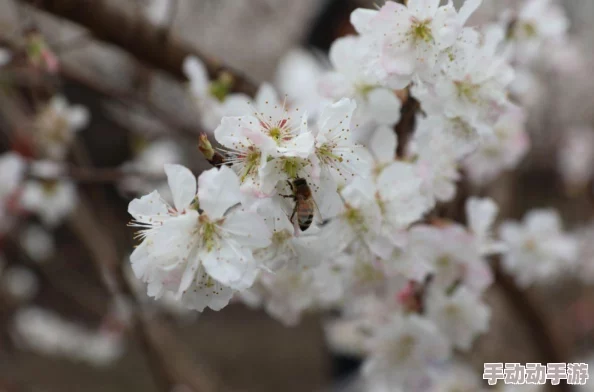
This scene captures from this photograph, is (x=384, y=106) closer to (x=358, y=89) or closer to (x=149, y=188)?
(x=358, y=89)

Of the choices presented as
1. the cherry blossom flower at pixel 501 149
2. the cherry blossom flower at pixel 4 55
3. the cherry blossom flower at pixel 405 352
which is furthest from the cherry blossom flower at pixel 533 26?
the cherry blossom flower at pixel 4 55

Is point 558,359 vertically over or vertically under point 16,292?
under

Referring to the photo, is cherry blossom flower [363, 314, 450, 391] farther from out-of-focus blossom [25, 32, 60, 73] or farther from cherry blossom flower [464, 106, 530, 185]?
out-of-focus blossom [25, 32, 60, 73]

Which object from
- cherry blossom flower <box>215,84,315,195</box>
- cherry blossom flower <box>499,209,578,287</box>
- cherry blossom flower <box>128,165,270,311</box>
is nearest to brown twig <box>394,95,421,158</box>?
cherry blossom flower <box>215,84,315,195</box>

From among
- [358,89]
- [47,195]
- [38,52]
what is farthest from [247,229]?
[47,195]

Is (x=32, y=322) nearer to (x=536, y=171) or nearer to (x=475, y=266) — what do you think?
(x=475, y=266)

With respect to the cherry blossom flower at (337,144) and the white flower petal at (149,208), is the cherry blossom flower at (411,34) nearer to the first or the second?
the cherry blossom flower at (337,144)

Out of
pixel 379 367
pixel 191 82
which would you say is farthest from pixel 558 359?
pixel 191 82
